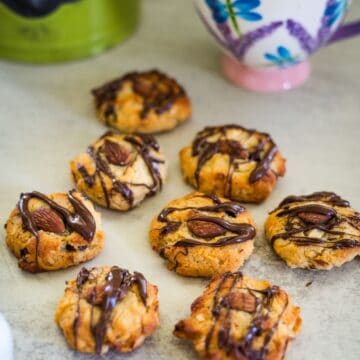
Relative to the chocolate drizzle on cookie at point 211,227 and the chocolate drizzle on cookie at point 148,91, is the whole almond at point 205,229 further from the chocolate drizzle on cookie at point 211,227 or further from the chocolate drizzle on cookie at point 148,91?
the chocolate drizzle on cookie at point 148,91

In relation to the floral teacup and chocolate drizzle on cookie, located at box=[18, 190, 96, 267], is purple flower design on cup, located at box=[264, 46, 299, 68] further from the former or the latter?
chocolate drizzle on cookie, located at box=[18, 190, 96, 267]

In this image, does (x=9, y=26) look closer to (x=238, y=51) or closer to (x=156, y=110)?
(x=156, y=110)

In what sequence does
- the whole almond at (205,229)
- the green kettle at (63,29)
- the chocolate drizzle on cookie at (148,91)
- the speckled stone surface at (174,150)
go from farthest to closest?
1. the green kettle at (63,29)
2. the chocolate drizzle on cookie at (148,91)
3. the whole almond at (205,229)
4. the speckled stone surface at (174,150)

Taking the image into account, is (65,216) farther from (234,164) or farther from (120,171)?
(234,164)

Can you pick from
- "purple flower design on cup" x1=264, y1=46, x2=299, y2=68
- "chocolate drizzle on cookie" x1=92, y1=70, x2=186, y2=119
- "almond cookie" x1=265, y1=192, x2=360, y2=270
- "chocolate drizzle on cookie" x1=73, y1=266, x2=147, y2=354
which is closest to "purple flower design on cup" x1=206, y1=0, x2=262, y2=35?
"purple flower design on cup" x1=264, y1=46, x2=299, y2=68

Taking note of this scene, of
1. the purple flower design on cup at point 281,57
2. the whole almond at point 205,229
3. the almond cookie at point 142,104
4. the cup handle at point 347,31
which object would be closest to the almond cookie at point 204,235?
the whole almond at point 205,229

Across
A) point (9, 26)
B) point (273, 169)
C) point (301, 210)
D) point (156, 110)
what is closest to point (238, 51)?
point (156, 110)
